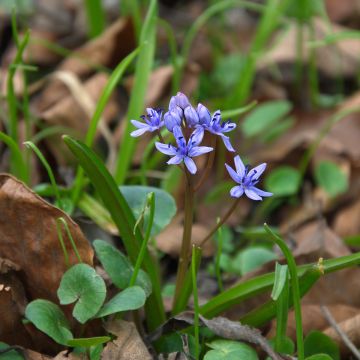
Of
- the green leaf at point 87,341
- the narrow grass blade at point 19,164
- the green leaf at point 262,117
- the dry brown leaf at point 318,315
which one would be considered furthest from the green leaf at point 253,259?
the green leaf at point 262,117

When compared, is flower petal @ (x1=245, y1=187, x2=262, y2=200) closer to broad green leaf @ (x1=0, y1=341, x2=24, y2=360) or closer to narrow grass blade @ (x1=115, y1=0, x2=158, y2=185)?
broad green leaf @ (x1=0, y1=341, x2=24, y2=360)

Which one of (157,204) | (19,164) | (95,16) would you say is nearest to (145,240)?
(157,204)

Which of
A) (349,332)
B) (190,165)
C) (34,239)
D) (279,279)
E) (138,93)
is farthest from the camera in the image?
(138,93)

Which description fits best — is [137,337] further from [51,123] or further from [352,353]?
[51,123]

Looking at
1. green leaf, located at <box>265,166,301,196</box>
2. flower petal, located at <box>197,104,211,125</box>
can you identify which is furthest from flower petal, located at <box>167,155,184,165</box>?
green leaf, located at <box>265,166,301,196</box>

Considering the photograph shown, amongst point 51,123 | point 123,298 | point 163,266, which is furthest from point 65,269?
point 51,123

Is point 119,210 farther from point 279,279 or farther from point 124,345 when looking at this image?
point 279,279
